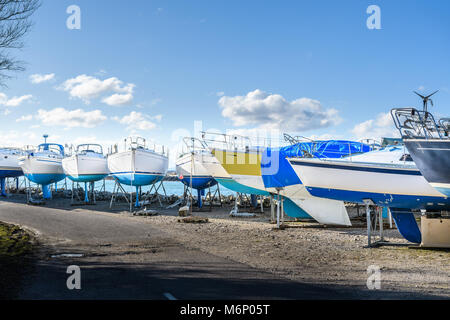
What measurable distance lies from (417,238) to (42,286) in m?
9.12

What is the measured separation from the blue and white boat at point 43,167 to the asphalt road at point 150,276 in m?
18.1

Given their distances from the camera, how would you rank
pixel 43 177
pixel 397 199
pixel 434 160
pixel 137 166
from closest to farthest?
pixel 434 160 → pixel 397 199 → pixel 137 166 → pixel 43 177

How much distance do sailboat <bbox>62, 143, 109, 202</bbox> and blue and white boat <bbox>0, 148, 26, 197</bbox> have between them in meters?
7.33

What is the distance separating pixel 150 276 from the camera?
20.4ft

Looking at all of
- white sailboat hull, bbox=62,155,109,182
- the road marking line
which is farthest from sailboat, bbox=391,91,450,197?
white sailboat hull, bbox=62,155,109,182

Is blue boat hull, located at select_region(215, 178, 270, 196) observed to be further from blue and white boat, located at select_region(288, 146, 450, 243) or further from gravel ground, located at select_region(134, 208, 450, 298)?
blue and white boat, located at select_region(288, 146, 450, 243)

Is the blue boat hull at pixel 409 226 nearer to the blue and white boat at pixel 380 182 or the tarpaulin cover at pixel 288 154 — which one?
the blue and white boat at pixel 380 182

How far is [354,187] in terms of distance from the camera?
1077 cm

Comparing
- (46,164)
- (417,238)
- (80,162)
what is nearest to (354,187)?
(417,238)

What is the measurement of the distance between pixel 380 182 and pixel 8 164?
97.4ft

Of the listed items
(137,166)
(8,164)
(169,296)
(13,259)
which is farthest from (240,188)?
(8,164)

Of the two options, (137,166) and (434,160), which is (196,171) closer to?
(137,166)

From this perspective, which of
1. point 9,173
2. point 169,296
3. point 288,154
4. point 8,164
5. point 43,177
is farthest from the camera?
point 9,173
